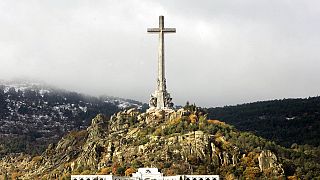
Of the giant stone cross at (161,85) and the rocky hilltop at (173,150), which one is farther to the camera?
the giant stone cross at (161,85)

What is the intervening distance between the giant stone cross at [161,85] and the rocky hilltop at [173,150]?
11.1 feet

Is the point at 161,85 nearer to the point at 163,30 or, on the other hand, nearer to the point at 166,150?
the point at 163,30

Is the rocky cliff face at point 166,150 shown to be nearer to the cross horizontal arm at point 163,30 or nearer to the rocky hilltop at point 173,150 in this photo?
the rocky hilltop at point 173,150

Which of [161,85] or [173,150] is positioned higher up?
[161,85]

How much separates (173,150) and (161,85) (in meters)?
27.8

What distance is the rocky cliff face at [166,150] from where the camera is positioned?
473 ft

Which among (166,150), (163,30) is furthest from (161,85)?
(166,150)

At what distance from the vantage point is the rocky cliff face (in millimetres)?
144125

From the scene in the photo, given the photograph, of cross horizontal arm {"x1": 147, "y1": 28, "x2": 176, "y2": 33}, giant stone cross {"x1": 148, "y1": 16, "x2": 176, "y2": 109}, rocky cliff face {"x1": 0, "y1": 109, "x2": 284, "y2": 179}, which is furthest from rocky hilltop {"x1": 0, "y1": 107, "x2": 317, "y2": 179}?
cross horizontal arm {"x1": 147, "y1": 28, "x2": 176, "y2": 33}

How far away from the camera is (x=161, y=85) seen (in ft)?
568

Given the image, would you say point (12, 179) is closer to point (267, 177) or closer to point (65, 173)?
point (65, 173)

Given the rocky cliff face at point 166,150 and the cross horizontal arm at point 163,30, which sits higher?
the cross horizontal arm at point 163,30

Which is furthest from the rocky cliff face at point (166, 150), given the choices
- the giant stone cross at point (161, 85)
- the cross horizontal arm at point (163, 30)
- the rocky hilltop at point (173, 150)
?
the cross horizontal arm at point (163, 30)

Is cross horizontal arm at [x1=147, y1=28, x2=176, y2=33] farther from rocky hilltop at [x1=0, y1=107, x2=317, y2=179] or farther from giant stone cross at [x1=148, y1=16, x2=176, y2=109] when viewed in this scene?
rocky hilltop at [x1=0, y1=107, x2=317, y2=179]
